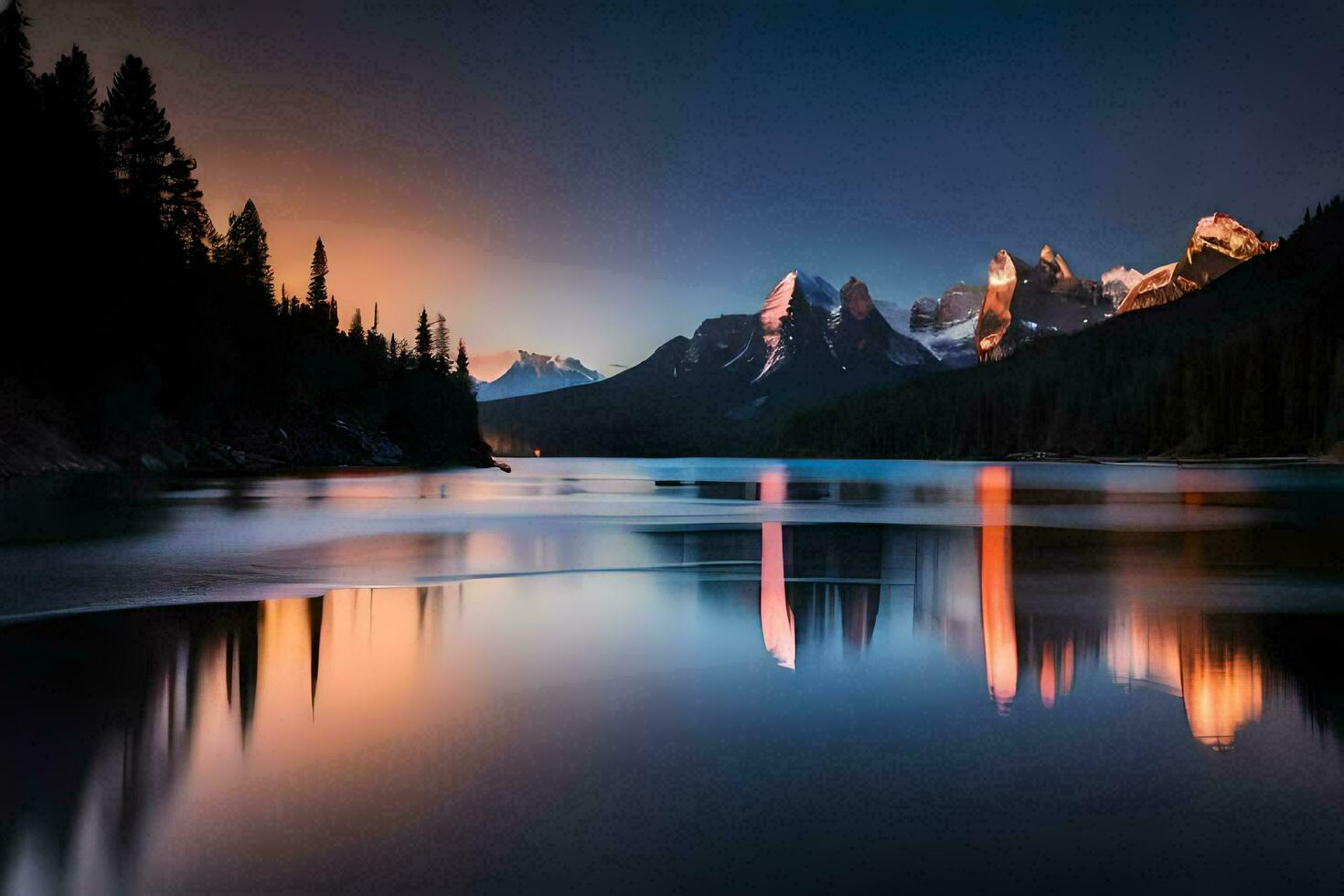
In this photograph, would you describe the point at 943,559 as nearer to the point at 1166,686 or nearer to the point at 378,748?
the point at 1166,686

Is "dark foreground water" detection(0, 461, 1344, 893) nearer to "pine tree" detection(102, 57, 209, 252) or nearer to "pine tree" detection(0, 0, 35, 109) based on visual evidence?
"pine tree" detection(0, 0, 35, 109)

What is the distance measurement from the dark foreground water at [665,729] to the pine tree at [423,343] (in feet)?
522

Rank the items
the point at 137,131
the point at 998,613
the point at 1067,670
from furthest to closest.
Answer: the point at 137,131 < the point at 998,613 < the point at 1067,670

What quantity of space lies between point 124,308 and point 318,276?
9783cm

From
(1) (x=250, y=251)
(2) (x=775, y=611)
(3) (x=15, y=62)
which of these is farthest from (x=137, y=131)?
(2) (x=775, y=611)

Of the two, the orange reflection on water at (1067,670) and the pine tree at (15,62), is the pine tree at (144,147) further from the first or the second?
the orange reflection on water at (1067,670)

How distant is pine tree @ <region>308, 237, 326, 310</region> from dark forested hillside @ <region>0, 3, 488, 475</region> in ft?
97.1

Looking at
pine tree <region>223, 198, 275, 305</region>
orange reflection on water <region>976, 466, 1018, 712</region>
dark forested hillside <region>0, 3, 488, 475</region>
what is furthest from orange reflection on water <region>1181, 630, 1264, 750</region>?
pine tree <region>223, 198, 275, 305</region>

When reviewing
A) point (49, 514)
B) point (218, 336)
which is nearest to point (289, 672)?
point (49, 514)

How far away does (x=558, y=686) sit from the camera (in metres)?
11.6

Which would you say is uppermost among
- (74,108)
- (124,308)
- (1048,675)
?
(74,108)

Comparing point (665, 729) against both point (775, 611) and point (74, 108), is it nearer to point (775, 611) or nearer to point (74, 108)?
point (775, 611)

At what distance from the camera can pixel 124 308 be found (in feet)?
252

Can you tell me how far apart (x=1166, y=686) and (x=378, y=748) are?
9.12m
